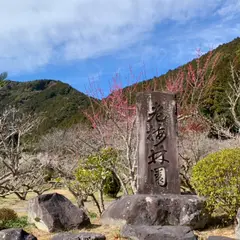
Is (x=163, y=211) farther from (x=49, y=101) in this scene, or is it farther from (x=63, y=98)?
(x=49, y=101)

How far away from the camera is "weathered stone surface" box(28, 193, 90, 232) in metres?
6.42

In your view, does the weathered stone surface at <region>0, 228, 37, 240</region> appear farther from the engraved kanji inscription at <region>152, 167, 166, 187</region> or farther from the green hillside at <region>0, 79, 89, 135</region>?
the green hillside at <region>0, 79, 89, 135</region>

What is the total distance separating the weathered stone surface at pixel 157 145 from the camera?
673 centimetres

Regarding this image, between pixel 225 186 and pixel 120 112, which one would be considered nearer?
pixel 225 186

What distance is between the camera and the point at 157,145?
680 centimetres

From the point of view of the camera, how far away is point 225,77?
996 inches

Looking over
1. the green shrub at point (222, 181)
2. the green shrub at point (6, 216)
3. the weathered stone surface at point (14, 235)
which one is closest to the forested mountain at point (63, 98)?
the green shrub at point (6, 216)

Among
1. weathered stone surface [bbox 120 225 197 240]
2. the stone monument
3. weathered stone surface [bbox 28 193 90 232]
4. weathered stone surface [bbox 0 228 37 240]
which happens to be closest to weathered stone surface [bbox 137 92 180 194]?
the stone monument

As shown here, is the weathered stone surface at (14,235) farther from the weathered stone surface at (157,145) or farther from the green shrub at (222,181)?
the green shrub at (222,181)

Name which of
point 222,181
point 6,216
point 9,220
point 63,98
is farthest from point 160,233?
point 63,98

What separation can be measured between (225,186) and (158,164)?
139 centimetres

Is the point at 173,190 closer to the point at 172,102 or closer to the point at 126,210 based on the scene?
the point at 126,210

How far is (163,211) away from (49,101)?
142 feet

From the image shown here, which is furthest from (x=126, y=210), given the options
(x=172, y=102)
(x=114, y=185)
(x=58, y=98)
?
(x=58, y=98)
